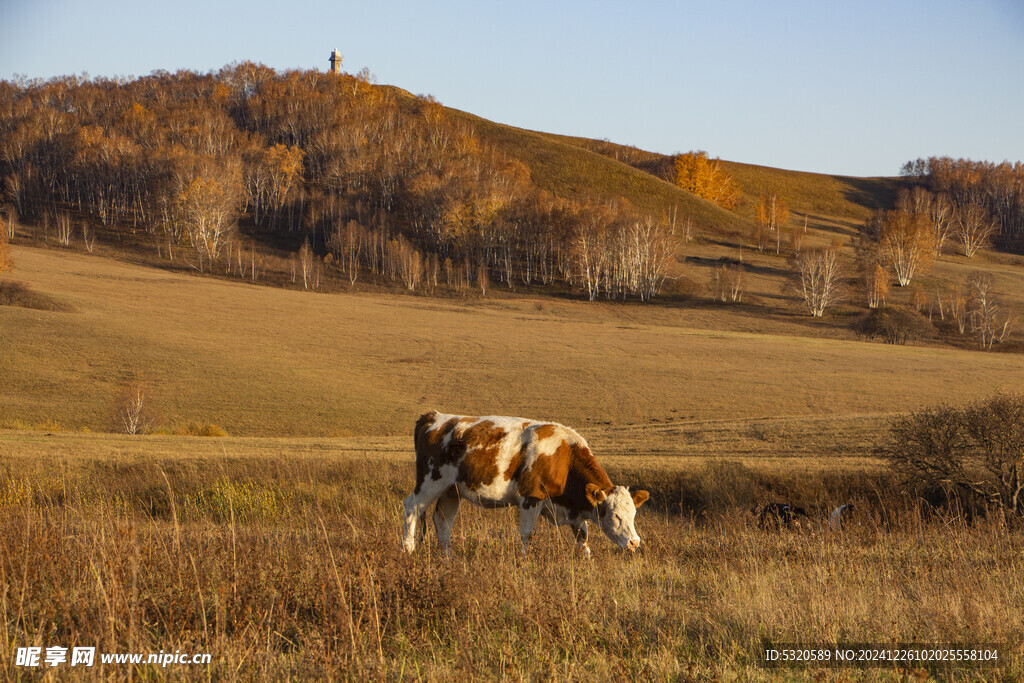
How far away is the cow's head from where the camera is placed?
10.2m

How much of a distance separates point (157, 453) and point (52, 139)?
551 feet

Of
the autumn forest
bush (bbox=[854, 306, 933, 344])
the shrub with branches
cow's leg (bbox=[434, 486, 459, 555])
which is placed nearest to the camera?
→ cow's leg (bbox=[434, 486, 459, 555])

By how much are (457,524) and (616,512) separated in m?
2.83

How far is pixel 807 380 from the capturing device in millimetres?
53562

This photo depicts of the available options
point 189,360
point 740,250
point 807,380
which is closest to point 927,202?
point 740,250

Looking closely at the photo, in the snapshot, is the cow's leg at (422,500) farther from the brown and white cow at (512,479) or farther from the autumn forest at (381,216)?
the autumn forest at (381,216)

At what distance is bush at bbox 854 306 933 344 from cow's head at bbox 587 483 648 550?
82.4 m

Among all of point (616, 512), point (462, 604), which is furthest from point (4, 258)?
point (462, 604)

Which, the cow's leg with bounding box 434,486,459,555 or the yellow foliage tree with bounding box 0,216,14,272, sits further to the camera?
the yellow foliage tree with bounding box 0,216,14,272

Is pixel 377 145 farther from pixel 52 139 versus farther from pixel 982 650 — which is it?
pixel 982 650

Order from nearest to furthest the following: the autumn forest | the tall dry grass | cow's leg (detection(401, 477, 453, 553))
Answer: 1. the tall dry grass
2. cow's leg (detection(401, 477, 453, 553))
3. the autumn forest

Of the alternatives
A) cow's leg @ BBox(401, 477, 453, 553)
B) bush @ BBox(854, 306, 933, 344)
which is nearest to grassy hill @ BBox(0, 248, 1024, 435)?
bush @ BBox(854, 306, 933, 344)

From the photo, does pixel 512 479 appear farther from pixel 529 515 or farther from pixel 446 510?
pixel 446 510

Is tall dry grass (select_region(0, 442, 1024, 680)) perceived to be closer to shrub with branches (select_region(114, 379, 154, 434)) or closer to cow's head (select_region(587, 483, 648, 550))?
cow's head (select_region(587, 483, 648, 550))
